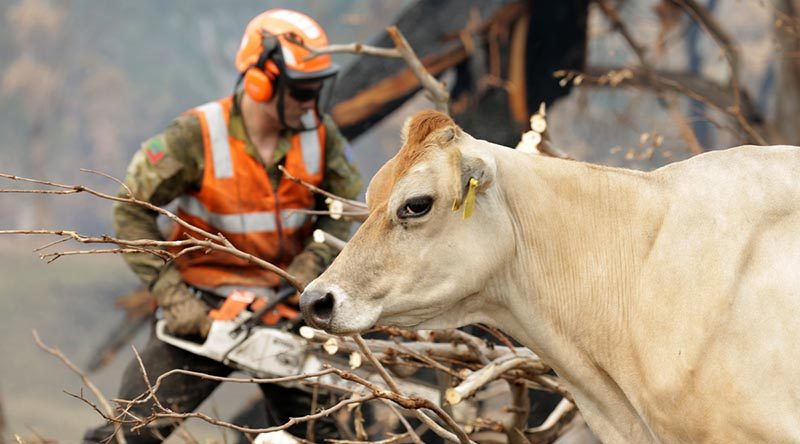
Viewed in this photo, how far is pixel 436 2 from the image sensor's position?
914 cm

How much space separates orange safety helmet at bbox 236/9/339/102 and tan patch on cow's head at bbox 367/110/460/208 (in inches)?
72.6

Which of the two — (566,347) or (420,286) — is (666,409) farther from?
(420,286)

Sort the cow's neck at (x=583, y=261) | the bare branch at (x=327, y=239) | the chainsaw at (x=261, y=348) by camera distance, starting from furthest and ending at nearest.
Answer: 1. the chainsaw at (x=261, y=348)
2. the bare branch at (x=327, y=239)
3. the cow's neck at (x=583, y=261)

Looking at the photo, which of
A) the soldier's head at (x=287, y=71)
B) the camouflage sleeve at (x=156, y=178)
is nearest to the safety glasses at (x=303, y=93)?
the soldier's head at (x=287, y=71)

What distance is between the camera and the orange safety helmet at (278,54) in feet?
17.4

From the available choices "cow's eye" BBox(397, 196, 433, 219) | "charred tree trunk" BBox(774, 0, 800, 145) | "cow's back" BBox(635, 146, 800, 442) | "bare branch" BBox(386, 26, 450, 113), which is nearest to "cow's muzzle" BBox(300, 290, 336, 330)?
"cow's eye" BBox(397, 196, 433, 219)

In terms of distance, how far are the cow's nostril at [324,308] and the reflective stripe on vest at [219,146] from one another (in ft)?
7.08

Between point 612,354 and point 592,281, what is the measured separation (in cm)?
22

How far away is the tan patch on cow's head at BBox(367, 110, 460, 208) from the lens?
3.33 m

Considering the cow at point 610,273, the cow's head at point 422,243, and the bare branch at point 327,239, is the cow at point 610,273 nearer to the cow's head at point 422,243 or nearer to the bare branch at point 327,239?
the cow's head at point 422,243

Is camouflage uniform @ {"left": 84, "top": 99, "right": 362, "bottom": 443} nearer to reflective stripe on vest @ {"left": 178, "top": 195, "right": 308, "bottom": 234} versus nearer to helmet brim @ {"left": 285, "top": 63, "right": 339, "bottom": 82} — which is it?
reflective stripe on vest @ {"left": 178, "top": 195, "right": 308, "bottom": 234}

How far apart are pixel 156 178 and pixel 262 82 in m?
0.65

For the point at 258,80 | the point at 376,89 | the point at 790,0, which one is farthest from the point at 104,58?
the point at 258,80

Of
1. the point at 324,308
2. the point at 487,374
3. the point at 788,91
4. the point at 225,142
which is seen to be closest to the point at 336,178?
A: the point at 225,142
